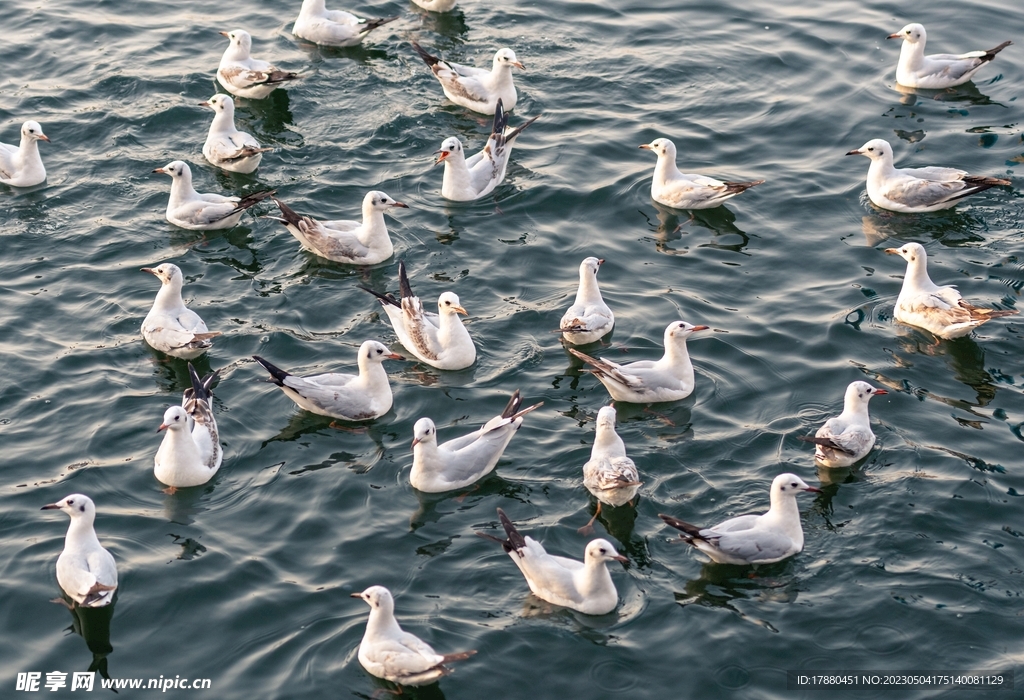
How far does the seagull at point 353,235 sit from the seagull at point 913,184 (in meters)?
7.29

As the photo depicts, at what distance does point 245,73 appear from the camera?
67.1 feet

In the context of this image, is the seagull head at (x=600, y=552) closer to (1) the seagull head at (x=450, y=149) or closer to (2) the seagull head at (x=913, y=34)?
(1) the seagull head at (x=450, y=149)

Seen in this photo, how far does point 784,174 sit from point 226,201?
8780mm

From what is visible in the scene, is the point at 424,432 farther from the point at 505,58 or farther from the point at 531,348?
the point at 505,58

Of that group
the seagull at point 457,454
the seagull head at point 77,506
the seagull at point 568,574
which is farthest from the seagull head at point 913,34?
the seagull head at point 77,506

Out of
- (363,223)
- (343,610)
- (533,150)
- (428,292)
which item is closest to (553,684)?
(343,610)

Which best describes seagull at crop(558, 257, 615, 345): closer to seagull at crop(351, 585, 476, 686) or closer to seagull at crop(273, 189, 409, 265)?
seagull at crop(273, 189, 409, 265)

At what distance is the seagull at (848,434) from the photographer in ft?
43.1

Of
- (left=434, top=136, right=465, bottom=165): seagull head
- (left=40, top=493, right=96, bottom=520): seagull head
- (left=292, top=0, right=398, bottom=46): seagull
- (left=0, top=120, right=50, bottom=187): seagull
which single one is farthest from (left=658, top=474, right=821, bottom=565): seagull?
(left=292, top=0, right=398, bottom=46): seagull

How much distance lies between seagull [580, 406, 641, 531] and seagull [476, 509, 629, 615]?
3.42ft

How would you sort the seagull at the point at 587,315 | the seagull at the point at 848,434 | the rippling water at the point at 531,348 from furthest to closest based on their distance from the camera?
the seagull at the point at 587,315, the seagull at the point at 848,434, the rippling water at the point at 531,348

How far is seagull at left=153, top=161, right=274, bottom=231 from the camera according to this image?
17.2m

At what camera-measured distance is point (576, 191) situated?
730 inches

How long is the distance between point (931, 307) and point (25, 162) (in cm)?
1330
